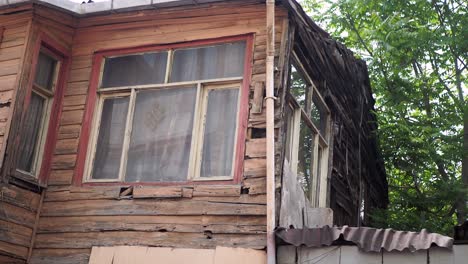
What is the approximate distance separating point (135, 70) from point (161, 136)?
104 centimetres

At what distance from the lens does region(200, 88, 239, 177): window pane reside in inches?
281

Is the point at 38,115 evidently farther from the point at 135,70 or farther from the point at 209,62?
the point at 209,62

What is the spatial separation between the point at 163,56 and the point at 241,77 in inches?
46.5

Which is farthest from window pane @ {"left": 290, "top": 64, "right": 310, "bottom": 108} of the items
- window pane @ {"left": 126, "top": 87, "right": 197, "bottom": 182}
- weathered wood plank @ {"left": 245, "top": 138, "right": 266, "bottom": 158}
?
window pane @ {"left": 126, "top": 87, "right": 197, "bottom": 182}

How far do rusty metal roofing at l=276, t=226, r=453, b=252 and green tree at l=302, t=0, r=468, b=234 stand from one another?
601cm

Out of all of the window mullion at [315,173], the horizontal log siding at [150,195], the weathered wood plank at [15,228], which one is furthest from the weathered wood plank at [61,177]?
the window mullion at [315,173]

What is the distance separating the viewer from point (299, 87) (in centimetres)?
821

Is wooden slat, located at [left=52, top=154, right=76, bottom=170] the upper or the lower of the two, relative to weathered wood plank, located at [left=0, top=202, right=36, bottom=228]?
upper

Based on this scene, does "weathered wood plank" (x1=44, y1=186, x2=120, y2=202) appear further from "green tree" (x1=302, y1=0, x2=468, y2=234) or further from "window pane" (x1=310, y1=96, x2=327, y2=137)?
"green tree" (x1=302, y1=0, x2=468, y2=234)

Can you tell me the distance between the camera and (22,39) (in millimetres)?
7934

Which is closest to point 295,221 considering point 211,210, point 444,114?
point 211,210

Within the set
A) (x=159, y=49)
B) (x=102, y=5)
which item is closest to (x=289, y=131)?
(x=159, y=49)

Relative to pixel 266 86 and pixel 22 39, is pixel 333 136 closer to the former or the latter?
pixel 266 86

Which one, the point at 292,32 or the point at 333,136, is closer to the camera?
the point at 292,32
